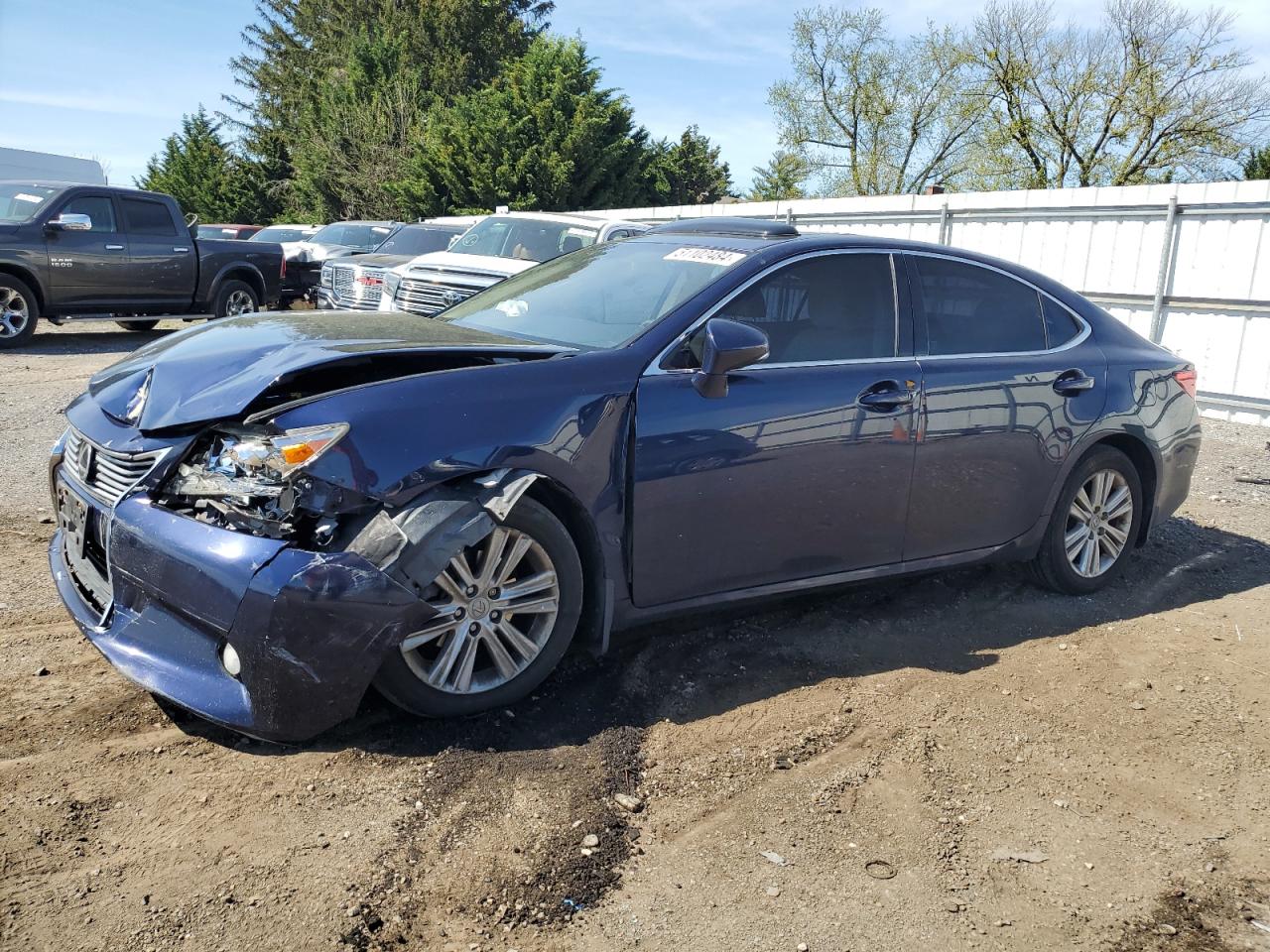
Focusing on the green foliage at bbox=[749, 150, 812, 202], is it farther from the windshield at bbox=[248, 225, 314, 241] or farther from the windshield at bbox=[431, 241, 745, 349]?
the windshield at bbox=[431, 241, 745, 349]

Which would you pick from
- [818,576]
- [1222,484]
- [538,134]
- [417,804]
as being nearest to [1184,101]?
[538,134]

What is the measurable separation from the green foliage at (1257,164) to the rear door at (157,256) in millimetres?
26659

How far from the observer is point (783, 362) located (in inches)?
171

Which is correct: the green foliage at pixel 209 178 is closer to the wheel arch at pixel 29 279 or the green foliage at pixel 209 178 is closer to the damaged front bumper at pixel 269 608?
the wheel arch at pixel 29 279

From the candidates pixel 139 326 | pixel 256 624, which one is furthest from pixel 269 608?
pixel 139 326

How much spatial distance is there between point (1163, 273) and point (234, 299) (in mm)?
12705

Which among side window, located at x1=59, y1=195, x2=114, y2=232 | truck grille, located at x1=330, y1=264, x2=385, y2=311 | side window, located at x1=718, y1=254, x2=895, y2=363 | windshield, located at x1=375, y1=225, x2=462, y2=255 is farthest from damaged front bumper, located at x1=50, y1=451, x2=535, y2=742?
windshield, located at x1=375, y1=225, x2=462, y2=255

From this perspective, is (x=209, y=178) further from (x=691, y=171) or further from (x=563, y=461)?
(x=563, y=461)

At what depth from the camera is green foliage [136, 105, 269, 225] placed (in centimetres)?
5209

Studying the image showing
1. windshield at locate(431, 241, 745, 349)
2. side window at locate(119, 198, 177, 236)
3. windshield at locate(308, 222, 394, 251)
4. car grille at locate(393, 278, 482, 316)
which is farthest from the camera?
windshield at locate(308, 222, 394, 251)

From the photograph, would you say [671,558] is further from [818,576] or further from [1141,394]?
[1141,394]

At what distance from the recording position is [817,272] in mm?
4586

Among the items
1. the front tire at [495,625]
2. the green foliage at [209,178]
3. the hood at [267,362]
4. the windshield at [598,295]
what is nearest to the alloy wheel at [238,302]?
the windshield at [598,295]

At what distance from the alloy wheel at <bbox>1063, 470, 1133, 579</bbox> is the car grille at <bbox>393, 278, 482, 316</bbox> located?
6713mm
